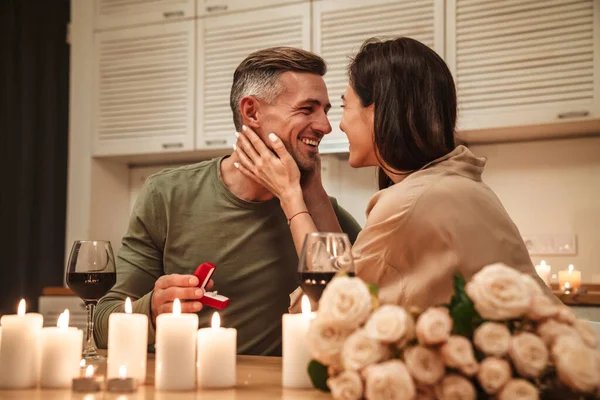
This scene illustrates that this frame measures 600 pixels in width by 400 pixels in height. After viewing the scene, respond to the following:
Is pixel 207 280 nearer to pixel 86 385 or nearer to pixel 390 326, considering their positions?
pixel 86 385

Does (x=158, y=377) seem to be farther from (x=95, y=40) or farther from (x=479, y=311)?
(x=95, y=40)

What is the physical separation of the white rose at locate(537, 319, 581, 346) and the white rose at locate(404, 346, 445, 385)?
104 millimetres

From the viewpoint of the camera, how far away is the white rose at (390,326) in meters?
0.72

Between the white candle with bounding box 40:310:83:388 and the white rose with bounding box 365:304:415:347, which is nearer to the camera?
the white rose with bounding box 365:304:415:347

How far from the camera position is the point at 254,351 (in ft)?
5.88

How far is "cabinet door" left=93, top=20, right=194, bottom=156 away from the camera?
12.7 feet

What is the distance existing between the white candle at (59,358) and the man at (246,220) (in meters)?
0.63

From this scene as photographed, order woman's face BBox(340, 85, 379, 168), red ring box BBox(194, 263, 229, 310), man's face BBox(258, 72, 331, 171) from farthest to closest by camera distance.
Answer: man's face BBox(258, 72, 331, 171), woman's face BBox(340, 85, 379, 168), red ring box BBox(194, 263, 229, 310)

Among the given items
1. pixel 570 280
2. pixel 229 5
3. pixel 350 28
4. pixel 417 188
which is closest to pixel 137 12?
pixel 229 5

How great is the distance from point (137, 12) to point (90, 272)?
2931 millimetres

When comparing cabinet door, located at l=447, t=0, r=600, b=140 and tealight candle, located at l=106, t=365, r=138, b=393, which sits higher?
cabinet door, located at l=447, t=0, r=600, b=140

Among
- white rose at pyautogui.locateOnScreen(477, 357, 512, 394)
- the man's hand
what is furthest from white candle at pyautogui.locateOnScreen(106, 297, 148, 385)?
white rose at pyautogui.locateOnScreen(477, 357, 512, 394)

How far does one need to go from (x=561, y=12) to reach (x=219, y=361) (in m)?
2.65

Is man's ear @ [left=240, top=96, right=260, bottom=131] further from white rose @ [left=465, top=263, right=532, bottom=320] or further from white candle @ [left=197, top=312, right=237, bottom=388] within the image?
white rose @ [left=465, top=263, right=532, bottom=320]
